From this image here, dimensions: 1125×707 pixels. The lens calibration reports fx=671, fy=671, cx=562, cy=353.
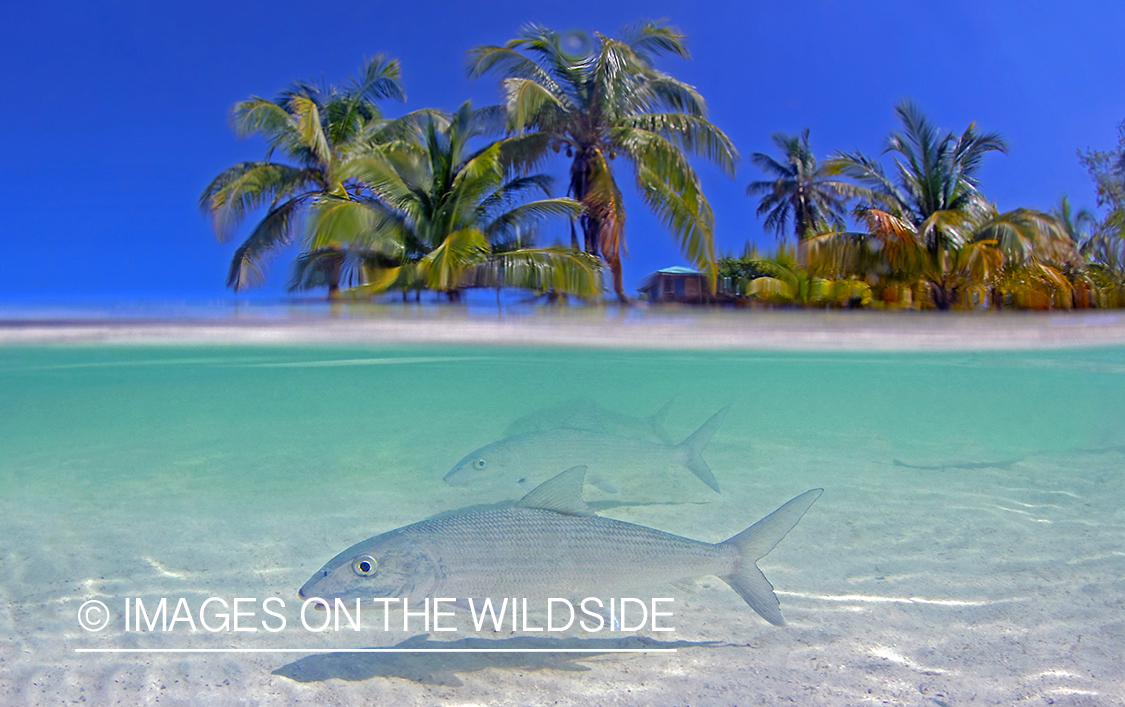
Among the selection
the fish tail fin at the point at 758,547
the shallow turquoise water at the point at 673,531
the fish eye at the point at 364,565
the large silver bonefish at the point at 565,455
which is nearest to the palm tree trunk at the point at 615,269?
the shallow turquoise water at the point at 673,531

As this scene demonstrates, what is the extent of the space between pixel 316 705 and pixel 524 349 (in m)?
11.3

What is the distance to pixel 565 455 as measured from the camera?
13.0 feet

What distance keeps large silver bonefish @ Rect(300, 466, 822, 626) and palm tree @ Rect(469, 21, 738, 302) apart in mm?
13227

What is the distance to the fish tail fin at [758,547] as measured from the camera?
254 centimetres

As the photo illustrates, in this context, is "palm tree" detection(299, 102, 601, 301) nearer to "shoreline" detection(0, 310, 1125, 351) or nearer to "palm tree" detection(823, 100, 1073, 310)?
"shoreline" detection(0, 310, 1125, 351)

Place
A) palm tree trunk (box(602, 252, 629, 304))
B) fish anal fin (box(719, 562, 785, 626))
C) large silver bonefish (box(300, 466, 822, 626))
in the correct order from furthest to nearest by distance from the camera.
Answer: palm tree trunk (box(602, 252, 629, 304))
fish anal fin (box(719, 562, 785, 626))
large silver bonefish (box(300, 466, 822, 626))

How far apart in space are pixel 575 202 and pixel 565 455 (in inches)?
465

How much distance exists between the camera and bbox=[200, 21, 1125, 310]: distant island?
15188 millimetres

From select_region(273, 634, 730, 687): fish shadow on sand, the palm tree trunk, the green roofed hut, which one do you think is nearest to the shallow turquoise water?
select_region(273, 634, 730, 687): fish shadow on sand

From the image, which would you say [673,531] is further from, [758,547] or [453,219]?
[453,219]

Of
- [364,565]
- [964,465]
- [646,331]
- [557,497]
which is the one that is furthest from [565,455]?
[646,331]

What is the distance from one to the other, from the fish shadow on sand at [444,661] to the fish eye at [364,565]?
0.76 meters

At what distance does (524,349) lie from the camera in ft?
45.2

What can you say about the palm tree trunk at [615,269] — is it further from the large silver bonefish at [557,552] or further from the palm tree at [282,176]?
the large silver bonefish at [557,552]
